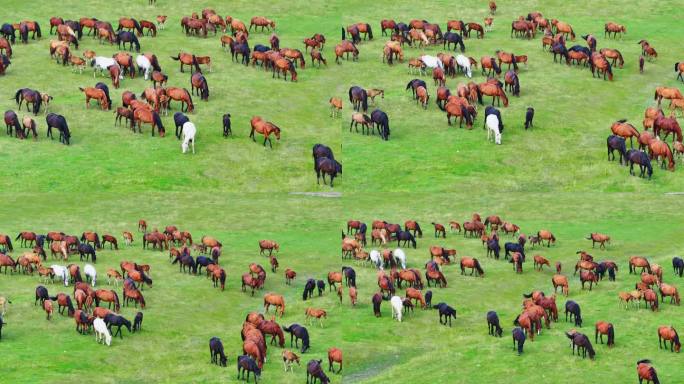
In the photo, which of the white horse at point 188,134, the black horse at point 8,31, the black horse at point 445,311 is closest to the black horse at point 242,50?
the black horse at point 8,31

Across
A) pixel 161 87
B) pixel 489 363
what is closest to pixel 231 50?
pixel 161 87

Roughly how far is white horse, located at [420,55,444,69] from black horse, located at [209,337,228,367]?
115ft

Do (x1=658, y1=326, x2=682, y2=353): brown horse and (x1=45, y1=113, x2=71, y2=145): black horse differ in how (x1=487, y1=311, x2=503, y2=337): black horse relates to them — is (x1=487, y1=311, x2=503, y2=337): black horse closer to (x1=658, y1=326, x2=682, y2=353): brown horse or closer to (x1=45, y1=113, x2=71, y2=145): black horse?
(x1=658, y1=326, x2=682, y2=353): brown horse

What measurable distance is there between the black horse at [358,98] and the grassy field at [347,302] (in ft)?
21.4

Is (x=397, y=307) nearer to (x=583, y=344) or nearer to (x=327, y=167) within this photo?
(x=583, y=344)

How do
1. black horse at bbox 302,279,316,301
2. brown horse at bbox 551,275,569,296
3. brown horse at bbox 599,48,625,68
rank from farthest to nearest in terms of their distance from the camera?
brown horse at bbox 599,48,625,68 < brown horse at bbox 551,275,569,296 < black horse at bbox 302,279,316,301

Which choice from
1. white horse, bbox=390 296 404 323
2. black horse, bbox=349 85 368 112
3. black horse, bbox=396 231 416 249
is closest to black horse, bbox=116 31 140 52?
black horse, bbox=349 85 368 112

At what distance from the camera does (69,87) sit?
329 ft

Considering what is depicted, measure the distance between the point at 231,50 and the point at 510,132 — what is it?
18.8m

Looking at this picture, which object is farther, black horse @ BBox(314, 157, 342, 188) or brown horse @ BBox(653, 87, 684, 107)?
brown horse @ BBox(653, 87, 684, 107)

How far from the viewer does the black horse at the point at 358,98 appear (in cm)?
9756

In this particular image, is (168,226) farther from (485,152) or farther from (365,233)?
(485,152)

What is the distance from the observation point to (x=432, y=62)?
103 meters

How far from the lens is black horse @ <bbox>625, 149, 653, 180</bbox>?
91438 mm
